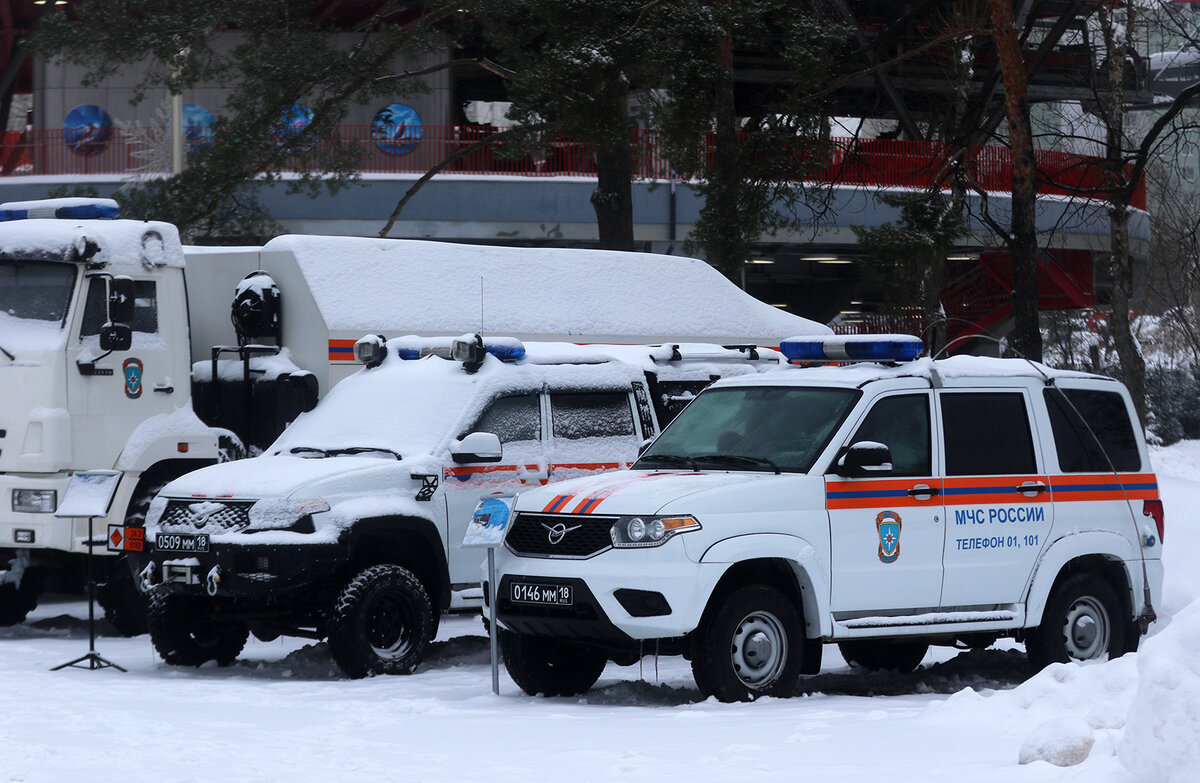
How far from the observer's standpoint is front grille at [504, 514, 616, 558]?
873 cm

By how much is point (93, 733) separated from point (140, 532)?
3836 millimetres

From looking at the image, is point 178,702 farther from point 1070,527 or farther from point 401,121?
point 401,121

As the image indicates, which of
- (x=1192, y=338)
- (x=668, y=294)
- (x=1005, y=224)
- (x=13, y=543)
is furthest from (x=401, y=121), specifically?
(x=13, y=543)

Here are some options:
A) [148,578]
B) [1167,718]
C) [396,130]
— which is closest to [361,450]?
[148,578]

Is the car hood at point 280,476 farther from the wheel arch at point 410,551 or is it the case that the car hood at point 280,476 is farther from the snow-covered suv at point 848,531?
the snow-covered suv at point 848,531

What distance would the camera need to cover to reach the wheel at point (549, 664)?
9.34 m

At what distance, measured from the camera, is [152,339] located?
42.5 ft

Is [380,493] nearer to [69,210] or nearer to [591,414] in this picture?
[591,414]

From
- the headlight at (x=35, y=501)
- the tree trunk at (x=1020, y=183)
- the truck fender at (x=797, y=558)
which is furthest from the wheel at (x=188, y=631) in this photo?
the tree trunk at (x=1020, y=183)

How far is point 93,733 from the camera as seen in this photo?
7.70m

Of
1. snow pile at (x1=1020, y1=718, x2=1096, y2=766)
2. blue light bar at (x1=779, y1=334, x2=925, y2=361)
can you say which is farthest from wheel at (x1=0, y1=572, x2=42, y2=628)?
snow pile at (x1=1020, y1=718, x2=1096, y2=766)

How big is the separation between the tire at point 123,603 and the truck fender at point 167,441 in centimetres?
92

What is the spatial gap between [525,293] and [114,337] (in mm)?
3714

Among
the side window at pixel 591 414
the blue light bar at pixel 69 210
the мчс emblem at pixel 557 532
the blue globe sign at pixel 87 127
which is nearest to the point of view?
the мчс emblem at pixel 557 532
